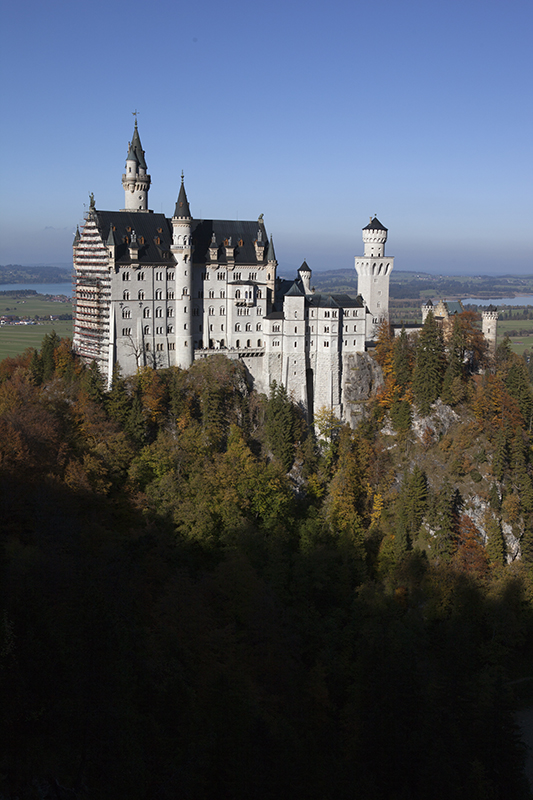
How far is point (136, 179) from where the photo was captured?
245 ft

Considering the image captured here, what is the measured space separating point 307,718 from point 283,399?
115 ft

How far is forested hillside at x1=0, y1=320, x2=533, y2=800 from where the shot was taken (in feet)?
104

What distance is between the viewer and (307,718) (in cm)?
3931

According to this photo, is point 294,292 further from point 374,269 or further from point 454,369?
point 454,369

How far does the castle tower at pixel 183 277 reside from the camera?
6944 centimetres

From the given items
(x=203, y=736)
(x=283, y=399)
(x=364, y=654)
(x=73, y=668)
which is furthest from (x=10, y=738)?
(x=283, y=399)

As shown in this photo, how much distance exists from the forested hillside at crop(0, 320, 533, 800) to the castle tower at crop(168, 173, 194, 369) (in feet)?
9.46

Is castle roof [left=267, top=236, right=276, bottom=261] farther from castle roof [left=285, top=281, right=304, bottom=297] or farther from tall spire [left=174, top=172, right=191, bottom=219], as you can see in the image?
tall spire [left=174, top=172, right=191, bottom=219]

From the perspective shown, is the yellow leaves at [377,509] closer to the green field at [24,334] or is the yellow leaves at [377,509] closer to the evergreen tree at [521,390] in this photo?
the evergreen tree at [521,390]

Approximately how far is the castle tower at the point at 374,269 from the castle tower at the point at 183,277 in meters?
18.1

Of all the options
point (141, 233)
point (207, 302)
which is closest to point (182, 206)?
point (141, 233)

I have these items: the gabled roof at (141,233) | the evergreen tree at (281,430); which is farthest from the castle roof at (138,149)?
the evergreen tree at (281,430)

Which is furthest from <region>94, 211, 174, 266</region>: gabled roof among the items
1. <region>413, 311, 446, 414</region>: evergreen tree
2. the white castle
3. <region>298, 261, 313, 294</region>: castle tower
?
<region>413, 311, 446, 414</region>: evergreen tree

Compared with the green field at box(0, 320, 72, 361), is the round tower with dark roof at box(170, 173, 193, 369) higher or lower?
higher
